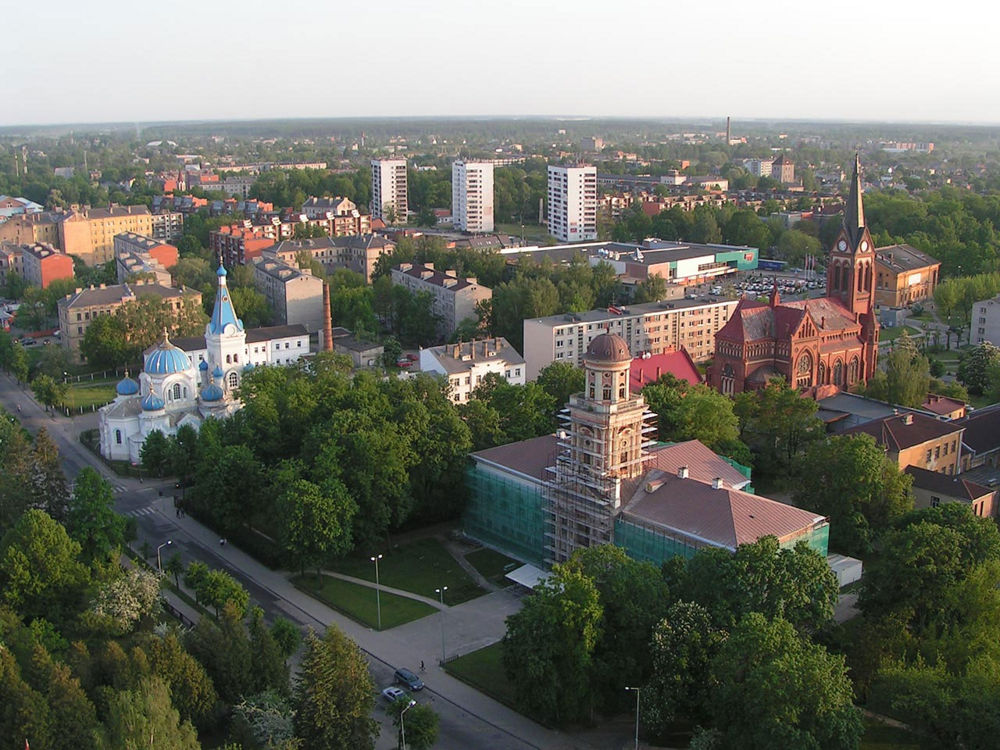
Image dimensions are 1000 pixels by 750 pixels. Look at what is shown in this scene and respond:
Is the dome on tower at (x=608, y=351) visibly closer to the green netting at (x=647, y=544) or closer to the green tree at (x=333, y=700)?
the green netting at (x=647, y=544)

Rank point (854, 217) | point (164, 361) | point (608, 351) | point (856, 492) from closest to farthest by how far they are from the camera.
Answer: point (608, 351) < point (856, 492) < point (164, 361) < point (854, 217)

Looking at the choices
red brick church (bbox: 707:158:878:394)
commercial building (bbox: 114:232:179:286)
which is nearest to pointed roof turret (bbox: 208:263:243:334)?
red brick church (bbox: 707:158:878:394)

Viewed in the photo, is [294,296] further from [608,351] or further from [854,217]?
[608,351]

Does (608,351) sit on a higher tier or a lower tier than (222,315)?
higher

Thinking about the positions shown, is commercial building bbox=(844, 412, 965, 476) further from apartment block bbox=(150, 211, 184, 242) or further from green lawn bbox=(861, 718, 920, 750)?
apartment block bbox=(150, 211, 184, 242)

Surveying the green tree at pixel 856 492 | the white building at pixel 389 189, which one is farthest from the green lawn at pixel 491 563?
the white building at pixel 389 189

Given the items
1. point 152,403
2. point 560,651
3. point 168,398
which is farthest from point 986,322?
point 152,403

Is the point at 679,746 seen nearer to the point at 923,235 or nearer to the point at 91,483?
the point at 91,483
